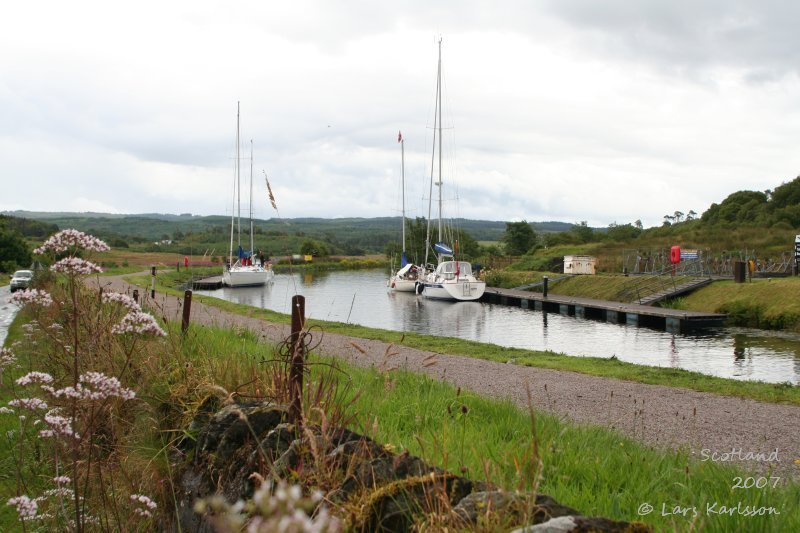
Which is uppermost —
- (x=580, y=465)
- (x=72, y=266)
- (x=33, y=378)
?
(x=72, y=266)

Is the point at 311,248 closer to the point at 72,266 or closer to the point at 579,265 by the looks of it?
the point at 579,265

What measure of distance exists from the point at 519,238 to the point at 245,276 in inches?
1335

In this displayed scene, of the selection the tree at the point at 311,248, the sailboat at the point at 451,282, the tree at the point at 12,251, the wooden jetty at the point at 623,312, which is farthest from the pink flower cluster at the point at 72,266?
the tree at the point at 311,248

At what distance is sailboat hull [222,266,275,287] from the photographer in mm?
60781

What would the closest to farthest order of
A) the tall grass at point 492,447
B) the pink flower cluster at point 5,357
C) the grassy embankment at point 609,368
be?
the tall grass at point 492,447, the pink flower cluster at point 5,357, the grassy embankment at point 609,368

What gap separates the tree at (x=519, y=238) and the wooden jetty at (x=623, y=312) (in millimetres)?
34576

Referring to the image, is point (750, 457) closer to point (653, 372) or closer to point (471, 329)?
point (653, 372)

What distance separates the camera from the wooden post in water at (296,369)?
4594 millimetres

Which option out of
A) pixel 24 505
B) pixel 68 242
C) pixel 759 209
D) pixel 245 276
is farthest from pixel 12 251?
pixel 759 209

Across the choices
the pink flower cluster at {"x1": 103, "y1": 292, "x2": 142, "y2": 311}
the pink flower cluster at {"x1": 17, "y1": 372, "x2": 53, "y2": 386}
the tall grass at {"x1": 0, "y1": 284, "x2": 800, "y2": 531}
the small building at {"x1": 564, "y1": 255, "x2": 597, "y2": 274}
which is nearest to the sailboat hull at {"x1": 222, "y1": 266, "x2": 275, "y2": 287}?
the small building at {"x1": 564, "y1": 255, "x2": 597, "y2": 274}

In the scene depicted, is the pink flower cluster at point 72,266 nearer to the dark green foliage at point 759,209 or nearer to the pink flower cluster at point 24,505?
the pink flower cluster at point 24,505

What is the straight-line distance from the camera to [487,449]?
482 cm

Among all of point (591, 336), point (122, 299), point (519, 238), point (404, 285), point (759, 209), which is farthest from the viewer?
point (519, 238)

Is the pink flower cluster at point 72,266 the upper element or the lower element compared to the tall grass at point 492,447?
upper
